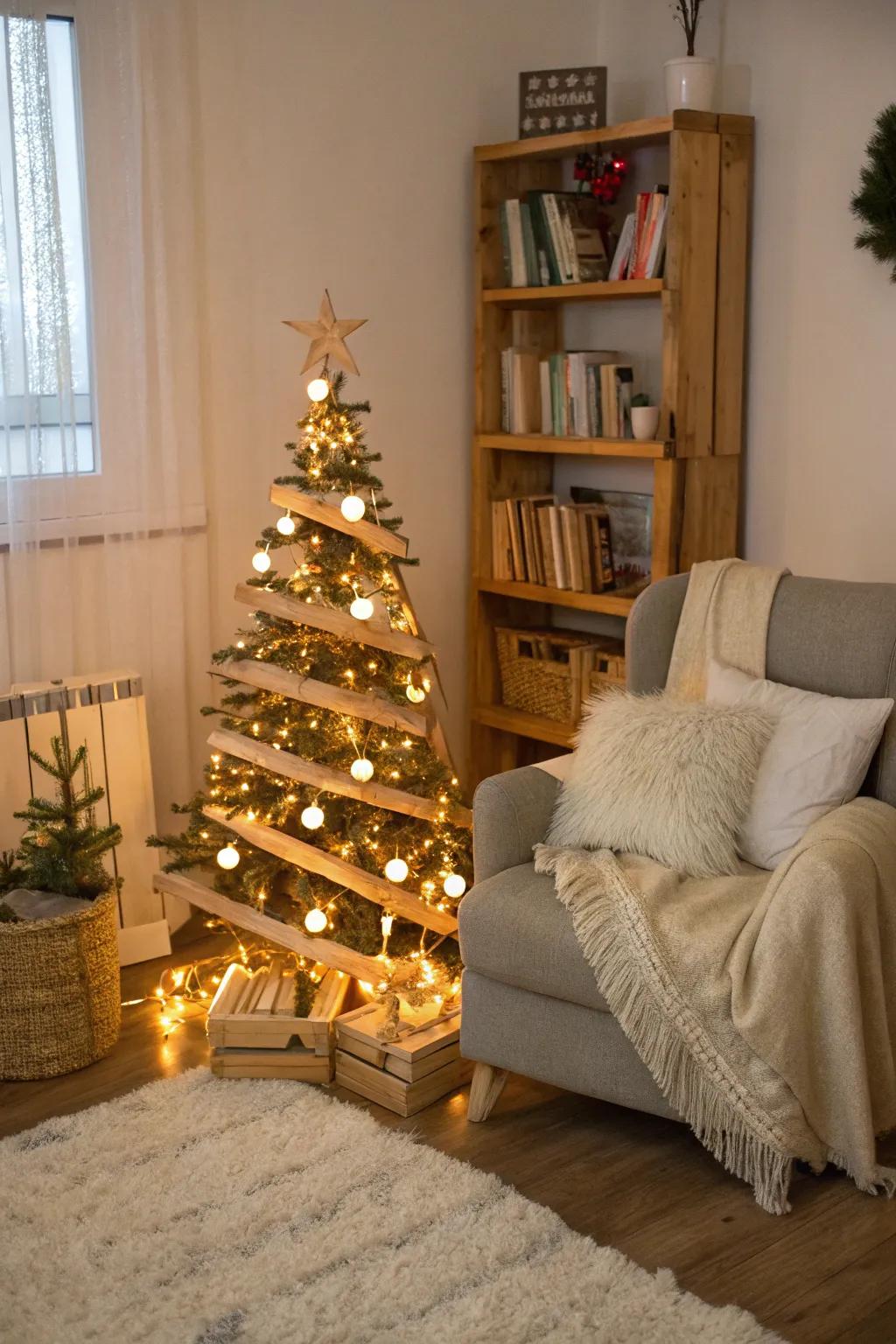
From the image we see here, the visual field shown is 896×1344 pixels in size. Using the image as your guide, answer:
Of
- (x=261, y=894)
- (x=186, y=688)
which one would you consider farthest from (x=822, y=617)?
(x=186, y=688)

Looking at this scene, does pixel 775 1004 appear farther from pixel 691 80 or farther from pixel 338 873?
pixel 691 80

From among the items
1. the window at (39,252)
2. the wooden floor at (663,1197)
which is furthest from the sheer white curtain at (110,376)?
the wooden floor at (663,1197)

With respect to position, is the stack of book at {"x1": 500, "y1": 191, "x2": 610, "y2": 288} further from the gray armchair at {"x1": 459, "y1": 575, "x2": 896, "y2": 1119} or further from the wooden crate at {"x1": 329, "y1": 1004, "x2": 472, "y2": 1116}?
the wooden crate at {"x1": 329, "y1": 1004, "x2": 472, "y2": 1116}

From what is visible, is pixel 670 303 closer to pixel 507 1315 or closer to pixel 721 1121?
pixel 721 1121

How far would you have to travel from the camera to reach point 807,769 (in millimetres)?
2672

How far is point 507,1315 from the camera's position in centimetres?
212

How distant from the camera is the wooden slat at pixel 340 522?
2.96 meters

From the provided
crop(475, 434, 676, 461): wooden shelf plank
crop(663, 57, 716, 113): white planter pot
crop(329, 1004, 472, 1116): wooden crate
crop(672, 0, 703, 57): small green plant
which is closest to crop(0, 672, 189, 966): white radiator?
crop(329, 1004, 472, 1116): wooden crate

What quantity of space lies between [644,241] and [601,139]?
283mm

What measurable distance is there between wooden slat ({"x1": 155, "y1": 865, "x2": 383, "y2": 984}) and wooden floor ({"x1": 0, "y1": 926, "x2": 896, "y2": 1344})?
0.27 m

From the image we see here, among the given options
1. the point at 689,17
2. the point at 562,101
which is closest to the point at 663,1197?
the point at 562,101

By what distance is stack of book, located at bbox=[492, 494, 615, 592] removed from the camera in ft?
12.6

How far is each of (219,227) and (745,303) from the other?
135 cm

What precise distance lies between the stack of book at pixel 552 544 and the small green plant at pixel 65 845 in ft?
4.71
